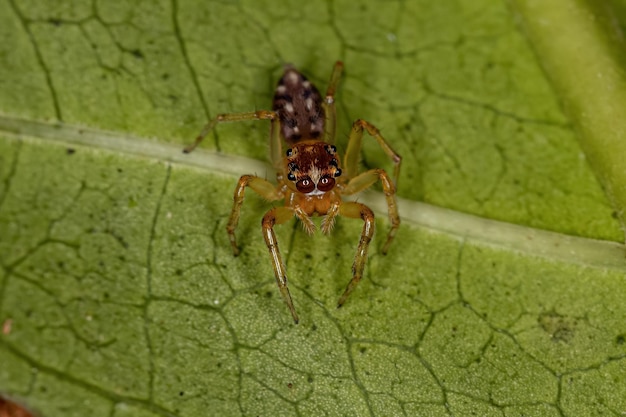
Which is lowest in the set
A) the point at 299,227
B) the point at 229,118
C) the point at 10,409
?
the point at 10,409

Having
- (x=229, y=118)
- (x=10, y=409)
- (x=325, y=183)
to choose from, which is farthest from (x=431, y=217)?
(x=10, y=409)

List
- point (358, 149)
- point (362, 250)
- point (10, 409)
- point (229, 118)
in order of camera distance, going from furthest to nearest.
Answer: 1. point (358, 149)
2. point (229, 118)
3. point (362, 250)
4. point (10, 409)

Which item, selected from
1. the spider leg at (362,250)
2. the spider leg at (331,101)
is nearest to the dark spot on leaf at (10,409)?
the spider leg at (362,250)

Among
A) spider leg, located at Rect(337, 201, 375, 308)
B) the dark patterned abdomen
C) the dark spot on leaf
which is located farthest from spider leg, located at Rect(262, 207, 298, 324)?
the dark spot on leaf

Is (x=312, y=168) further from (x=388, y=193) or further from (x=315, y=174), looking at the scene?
(x=388, y=193)

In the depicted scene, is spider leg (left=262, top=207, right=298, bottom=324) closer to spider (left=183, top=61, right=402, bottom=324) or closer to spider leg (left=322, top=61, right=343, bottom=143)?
spider (left=183, top=61, right=402, bottom=324)

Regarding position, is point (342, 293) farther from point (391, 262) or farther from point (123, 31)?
point (123, 31)

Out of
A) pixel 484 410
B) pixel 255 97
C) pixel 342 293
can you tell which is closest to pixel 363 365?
pixel 342 293
